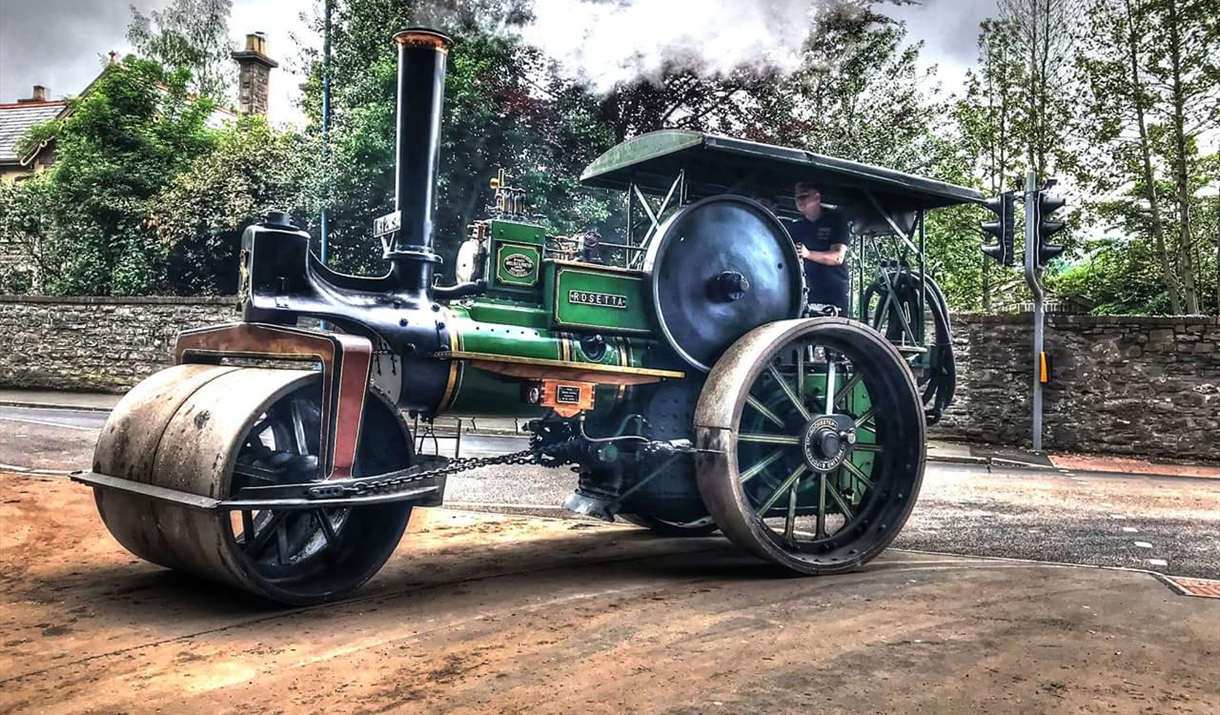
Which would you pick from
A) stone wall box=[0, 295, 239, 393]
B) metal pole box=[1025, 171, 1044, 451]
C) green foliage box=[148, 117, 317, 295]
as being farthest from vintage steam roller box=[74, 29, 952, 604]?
stone wall box=[0, 295, 239, 393]

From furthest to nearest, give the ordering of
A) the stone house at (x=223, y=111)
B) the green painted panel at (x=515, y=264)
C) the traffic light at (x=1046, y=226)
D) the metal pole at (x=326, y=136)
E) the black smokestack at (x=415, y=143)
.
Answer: the stone house at (x=223, y=111) < the metal pole at (x=326, y=136) < the traffic light at (x=1046, y=226) < the green painted panel at (x=515, y=264) < the black smokestack at (x=415, y=143)

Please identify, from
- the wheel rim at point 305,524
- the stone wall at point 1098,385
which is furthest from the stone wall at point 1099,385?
the wheel rim at point 305,524

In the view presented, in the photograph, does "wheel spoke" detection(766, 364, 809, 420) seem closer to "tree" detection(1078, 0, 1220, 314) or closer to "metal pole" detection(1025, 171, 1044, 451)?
"metal pole" detection(1025, 171, 1044, 451)

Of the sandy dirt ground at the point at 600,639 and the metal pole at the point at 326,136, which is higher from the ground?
the metal pole at the point at 326,136

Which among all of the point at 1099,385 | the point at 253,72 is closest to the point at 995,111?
the point at 1099,385

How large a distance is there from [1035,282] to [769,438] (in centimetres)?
846

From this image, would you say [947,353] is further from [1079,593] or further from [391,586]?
[391,586]

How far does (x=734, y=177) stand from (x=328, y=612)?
3.19 m

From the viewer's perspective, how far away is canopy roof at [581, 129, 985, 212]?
5215mm

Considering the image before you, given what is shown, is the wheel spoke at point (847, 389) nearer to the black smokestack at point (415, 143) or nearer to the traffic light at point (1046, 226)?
the black smokestack at point (415, 143)

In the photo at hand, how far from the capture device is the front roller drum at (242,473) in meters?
3.75

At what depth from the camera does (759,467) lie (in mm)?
5113

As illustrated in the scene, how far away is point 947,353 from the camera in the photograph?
20.6 ft

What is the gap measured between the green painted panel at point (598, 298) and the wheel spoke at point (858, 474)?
1313mm
